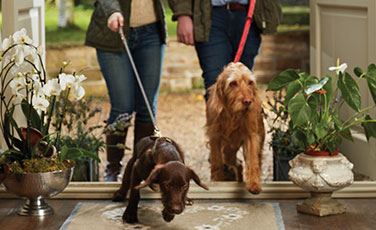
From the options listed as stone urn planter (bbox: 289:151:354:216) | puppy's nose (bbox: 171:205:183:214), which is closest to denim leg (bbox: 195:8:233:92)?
stone urn planter (bbox: 289:151:354:216)

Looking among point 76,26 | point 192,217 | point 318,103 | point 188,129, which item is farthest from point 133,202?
point 76,26

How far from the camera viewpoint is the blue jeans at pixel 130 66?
3295 millimetres

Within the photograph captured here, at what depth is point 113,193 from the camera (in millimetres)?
3236

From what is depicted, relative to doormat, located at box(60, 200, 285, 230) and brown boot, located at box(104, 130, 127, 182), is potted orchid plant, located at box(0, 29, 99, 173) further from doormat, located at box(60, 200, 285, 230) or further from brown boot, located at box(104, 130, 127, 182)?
brown boot, located at box(104, 130, 127, 182)

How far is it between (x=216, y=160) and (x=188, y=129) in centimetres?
245

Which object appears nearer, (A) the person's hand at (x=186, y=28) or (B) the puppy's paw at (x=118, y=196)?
(B) the puppy's paw at (x=118, y=196)

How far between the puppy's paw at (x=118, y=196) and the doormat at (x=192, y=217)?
3 cm

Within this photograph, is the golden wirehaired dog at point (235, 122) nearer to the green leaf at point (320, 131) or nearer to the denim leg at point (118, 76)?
the green leaf at point (320, 131)

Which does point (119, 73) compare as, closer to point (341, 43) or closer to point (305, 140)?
point (305, 140)

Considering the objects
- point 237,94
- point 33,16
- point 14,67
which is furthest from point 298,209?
point 33,16

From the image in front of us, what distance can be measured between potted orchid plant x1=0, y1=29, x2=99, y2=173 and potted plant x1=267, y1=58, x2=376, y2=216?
34.8 inches

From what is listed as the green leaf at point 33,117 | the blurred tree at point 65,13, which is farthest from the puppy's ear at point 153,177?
the blurred tree at point 65,13

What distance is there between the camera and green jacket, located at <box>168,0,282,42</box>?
10.7ft

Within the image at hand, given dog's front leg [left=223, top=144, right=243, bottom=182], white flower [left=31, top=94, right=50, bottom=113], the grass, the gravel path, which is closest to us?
white flower [left=31, top=94, right=50, bottom=113]
